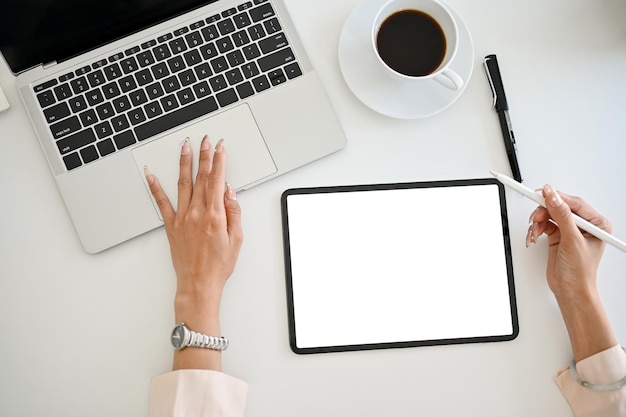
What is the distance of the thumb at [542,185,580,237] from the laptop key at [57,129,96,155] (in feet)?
2.04

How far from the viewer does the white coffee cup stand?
0.76 metres

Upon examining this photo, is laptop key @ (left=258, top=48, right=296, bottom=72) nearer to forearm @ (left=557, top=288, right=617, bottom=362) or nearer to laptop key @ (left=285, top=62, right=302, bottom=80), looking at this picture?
laptop key @ (left=285, top=62, right=302, bottom=80)

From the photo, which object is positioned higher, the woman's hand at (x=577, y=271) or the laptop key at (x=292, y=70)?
the laptop key at (x=292, y=70)

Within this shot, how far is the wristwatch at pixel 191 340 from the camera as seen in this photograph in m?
0.75

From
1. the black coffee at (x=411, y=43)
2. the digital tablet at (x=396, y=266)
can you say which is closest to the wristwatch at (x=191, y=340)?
the digital tablet at (x=396, y=266)

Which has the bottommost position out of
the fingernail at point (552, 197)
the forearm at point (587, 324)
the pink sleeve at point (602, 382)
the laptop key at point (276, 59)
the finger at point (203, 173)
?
the pink sleeve at point (602, 382)

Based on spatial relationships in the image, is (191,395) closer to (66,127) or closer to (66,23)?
(66,127)

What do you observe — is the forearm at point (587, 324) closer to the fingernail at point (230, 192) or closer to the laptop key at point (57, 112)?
the fingernail at point (230, 192)

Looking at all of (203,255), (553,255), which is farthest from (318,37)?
(553,255)

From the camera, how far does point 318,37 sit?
852mm

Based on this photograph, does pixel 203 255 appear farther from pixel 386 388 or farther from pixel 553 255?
pixel 553 255

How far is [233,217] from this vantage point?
2.65 ft

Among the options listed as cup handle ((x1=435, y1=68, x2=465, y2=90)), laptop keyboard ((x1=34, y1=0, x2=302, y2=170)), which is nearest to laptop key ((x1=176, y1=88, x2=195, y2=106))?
laptop keyboard ((x1=34, y1=0, x2=302, y2=170))

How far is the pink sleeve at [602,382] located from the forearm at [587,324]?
0.01m
